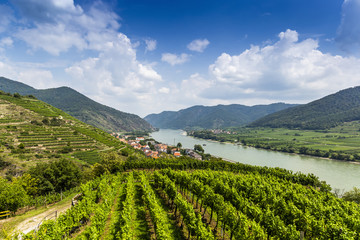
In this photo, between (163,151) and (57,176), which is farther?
(163,151)

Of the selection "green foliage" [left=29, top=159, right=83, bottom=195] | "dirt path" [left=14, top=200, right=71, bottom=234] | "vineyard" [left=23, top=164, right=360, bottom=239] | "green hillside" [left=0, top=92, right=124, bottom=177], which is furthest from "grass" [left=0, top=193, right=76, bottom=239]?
"green hillside" [left=0, top=92, right=124, bottom=177]

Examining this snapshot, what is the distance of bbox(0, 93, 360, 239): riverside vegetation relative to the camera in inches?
514

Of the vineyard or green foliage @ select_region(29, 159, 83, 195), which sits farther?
green foliage @ select_region(29, 159, 83, 195)

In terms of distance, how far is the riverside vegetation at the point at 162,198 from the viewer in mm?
13055

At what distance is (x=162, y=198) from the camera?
75.9ft

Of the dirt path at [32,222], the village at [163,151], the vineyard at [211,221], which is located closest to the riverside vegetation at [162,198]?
the vineyard at [211,221]

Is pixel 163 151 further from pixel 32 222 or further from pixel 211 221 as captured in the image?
pixel 211 221

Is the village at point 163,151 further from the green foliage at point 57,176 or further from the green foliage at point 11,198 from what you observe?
the green foliage at point 11,198

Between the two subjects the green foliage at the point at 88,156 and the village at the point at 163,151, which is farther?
the village at the point at 163,151

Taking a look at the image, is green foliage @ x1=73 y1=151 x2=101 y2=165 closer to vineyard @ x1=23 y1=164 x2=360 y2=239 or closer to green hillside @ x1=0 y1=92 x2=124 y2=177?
green hillside @ x1=0 y1=92 x2=124 y2=177

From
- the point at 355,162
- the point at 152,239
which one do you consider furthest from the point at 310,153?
the point at 152,239

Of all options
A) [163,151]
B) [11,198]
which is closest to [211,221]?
[11,198]

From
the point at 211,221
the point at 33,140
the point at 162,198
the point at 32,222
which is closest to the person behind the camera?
the point at 32,222

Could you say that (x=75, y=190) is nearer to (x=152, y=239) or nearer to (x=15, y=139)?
(x=152, y=239)
